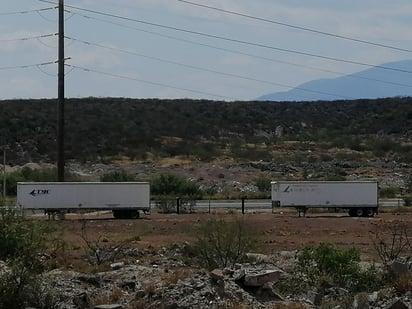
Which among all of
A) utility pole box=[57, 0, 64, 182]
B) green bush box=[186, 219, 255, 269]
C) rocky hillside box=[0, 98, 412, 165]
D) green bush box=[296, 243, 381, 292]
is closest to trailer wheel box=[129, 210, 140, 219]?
utility pole box=[57, 0, 64, 182]

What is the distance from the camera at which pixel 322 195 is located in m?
58.5

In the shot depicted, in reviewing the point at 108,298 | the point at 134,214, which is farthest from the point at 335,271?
the point at 134,214

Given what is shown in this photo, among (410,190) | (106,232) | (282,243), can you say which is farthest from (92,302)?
(410,190)

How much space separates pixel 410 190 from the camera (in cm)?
8206

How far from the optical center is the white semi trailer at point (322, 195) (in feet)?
189

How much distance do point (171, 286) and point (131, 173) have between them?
76460 mm

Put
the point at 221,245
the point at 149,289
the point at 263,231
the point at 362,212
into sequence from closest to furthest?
1. the point at 149,289
2. the point at 221,245
3. the point at 263,231
4. the point at 362,212

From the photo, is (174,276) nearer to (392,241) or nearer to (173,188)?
(392,241)

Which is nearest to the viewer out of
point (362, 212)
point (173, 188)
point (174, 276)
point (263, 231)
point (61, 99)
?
point (174, 276)

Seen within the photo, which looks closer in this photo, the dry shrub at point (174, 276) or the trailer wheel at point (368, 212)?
the dry shrub at point (174, 276)

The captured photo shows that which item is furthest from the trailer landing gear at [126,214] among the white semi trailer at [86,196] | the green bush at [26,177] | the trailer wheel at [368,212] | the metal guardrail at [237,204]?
the green bush at [26,177]

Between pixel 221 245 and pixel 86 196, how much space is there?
115ft

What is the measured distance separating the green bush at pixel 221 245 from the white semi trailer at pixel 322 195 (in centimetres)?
3533

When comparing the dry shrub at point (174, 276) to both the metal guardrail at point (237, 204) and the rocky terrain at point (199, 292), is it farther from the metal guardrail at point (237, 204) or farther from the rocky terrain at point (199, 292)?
the metal guardrail at point (237, 204)
